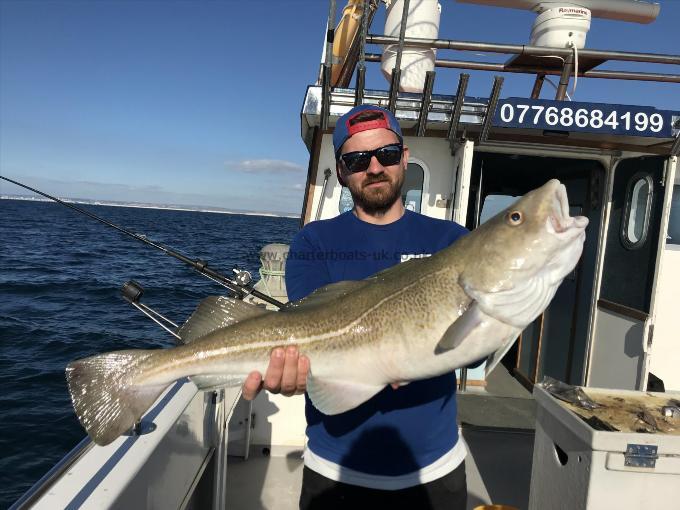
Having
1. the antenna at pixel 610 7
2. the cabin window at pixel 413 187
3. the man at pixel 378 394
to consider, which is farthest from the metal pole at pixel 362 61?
the antenna at pixel 610 7

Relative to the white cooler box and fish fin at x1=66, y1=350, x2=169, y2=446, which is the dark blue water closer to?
fish fin at x1=66, y1=350, x2=169, y2=446

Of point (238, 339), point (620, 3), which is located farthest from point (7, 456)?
point (620, 3)

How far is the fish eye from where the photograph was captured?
1.91m

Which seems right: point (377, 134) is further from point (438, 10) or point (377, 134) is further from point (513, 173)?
point (513, 173)

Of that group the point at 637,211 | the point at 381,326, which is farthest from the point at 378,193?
the point at 637,211

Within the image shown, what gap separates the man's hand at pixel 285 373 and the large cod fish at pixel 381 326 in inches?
1.6

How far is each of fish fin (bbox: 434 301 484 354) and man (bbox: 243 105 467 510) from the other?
0.35m

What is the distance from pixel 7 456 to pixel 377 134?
23.9ft

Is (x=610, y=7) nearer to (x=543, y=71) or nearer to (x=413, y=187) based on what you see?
(x=543, y=71)

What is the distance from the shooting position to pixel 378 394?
2365mm

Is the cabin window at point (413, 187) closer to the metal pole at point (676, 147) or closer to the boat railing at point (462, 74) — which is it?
the boat railing at point (462, 74)

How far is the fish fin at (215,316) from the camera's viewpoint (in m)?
2.34

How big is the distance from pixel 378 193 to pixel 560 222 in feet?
3.24

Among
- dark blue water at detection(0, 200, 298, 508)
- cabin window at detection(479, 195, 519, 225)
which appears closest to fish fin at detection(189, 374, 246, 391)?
dark blue water at detection(0, 200, 298, 508)
